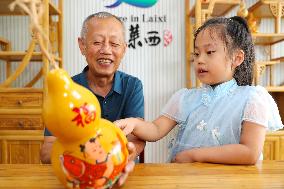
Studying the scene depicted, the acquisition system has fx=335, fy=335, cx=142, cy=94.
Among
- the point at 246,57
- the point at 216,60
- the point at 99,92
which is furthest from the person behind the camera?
the point at 99,92

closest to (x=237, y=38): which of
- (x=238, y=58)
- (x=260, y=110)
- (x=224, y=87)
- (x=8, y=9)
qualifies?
(x=238, y=58)

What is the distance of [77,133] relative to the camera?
0.51 metres

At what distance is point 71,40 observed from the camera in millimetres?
2898

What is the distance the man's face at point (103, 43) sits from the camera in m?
1.17

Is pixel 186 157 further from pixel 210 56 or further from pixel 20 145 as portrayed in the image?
pixel 20 145

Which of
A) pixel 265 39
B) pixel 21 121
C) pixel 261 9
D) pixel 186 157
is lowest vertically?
pixel 21 121

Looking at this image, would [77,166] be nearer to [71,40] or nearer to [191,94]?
[191,94]

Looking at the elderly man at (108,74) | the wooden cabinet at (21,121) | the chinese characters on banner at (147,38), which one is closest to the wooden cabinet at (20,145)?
the wooden cabinet at (21,121)

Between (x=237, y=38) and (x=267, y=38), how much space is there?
1776 millimetres

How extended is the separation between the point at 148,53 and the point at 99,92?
1.66m

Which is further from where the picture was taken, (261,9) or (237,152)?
(261,9)

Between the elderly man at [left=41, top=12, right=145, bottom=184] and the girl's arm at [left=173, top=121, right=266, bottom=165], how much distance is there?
192 mm

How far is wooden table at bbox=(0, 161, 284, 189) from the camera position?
67cm

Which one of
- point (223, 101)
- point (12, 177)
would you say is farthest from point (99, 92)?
point (12, 177)
